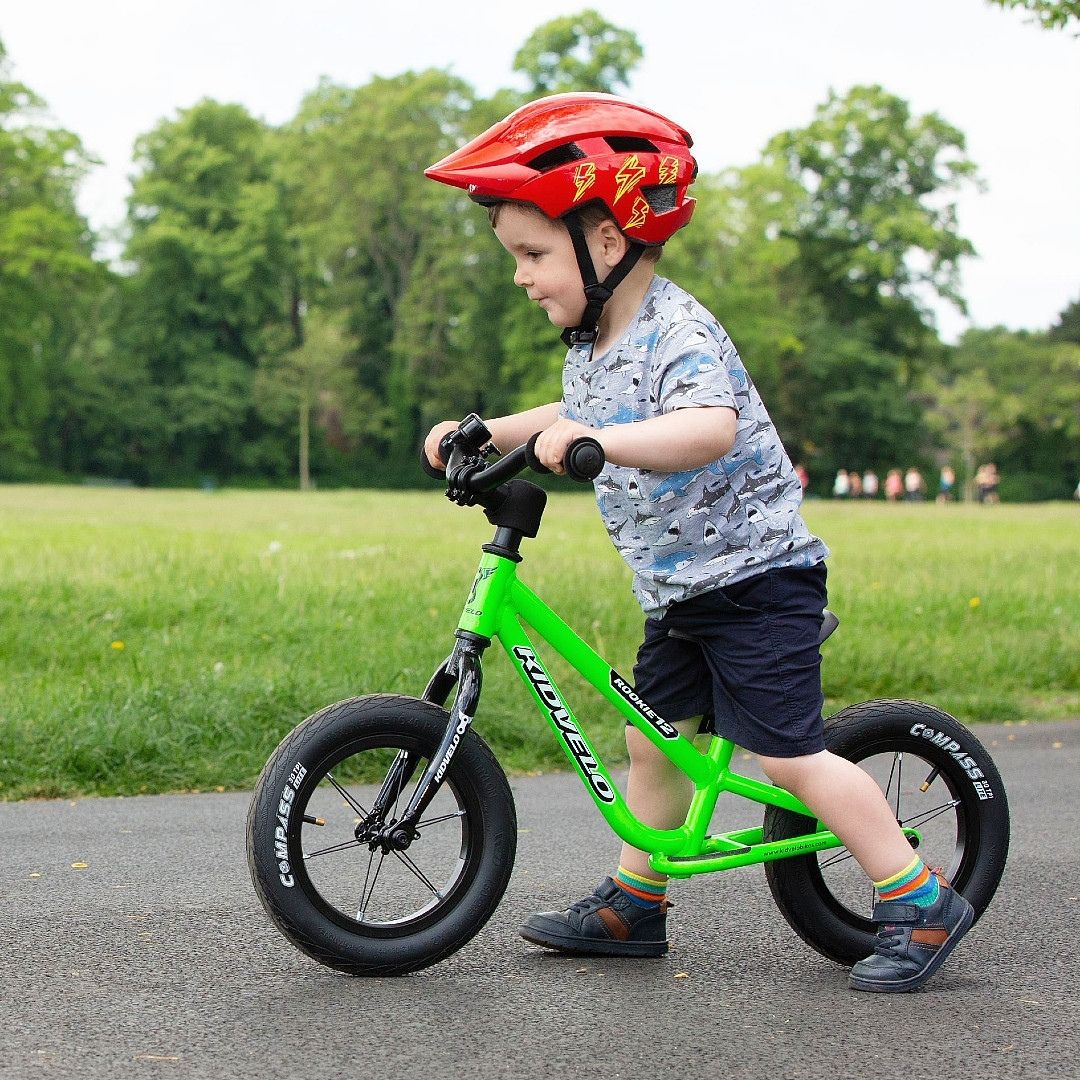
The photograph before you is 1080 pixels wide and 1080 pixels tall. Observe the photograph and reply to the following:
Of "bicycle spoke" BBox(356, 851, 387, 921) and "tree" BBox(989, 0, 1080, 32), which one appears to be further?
"tree" BBox(989, 0, 1080, 32)

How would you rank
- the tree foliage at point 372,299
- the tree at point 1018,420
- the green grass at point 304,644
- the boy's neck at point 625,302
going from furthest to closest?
the tree at point 1018,420, the tree foliage at point 372,299, the green grass at point 304,644, the boy's neck at point 625,302

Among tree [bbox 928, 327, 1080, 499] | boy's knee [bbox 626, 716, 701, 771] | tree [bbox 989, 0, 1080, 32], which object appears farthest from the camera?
tree [bbox 928, 327, 1080, 499]

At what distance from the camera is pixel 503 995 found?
3328 millimetres

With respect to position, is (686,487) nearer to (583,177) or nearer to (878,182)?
(583,177)

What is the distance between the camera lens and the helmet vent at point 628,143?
10.9ft

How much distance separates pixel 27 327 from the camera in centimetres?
5631

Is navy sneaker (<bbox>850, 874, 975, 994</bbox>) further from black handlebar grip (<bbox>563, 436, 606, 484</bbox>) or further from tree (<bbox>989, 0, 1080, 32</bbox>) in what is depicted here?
tree (<bbox>989, 0, 1080, 32</bbox>)

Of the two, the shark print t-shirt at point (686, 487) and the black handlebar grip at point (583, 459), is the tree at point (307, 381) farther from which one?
the black handlebar grip at point (583, 459)

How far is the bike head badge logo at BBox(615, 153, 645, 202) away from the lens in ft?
10.9

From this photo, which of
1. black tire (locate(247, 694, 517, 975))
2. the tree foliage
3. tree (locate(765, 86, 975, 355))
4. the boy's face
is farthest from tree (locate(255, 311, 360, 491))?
the boy's face

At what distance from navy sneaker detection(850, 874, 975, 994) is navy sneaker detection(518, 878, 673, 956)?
0.47 m

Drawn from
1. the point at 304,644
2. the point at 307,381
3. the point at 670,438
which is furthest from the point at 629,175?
the point at 307,381

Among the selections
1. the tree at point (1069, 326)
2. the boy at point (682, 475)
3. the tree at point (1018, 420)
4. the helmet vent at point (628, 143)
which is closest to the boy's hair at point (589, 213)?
the boy at point (682, 475)

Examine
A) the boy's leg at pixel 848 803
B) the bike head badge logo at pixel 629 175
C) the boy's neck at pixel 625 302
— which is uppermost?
the bike head badge logo at pixel 629 175
